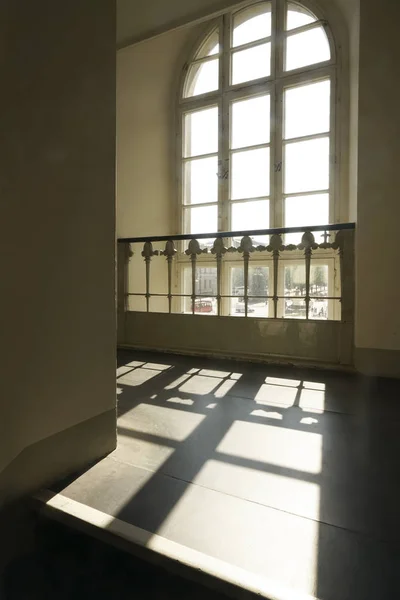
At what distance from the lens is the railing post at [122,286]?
290 centimetres

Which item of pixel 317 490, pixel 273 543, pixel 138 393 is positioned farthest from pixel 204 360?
pixel 273 543

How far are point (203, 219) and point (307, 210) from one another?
3.80 ft

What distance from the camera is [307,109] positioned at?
3.52 metres

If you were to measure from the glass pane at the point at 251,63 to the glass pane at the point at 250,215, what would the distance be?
4.26 feet

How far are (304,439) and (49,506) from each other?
31.3 inches

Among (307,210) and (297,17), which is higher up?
(297,17)

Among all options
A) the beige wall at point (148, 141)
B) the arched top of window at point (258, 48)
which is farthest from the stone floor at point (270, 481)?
the arched top of window at point (258, 48)

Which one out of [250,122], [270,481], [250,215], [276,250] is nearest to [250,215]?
[250,215]

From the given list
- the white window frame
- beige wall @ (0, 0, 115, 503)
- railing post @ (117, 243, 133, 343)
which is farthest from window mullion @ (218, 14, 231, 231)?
beige wall @ (0, 0, 115, 503)

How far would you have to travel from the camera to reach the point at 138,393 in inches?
67.7

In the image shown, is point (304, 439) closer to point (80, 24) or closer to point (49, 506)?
point (49, 506)

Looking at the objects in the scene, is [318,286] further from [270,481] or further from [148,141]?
[270,481]

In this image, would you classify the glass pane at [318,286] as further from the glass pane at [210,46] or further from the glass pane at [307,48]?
the glass pane at [210,46]

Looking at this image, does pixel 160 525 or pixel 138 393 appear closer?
pixel 160 525
